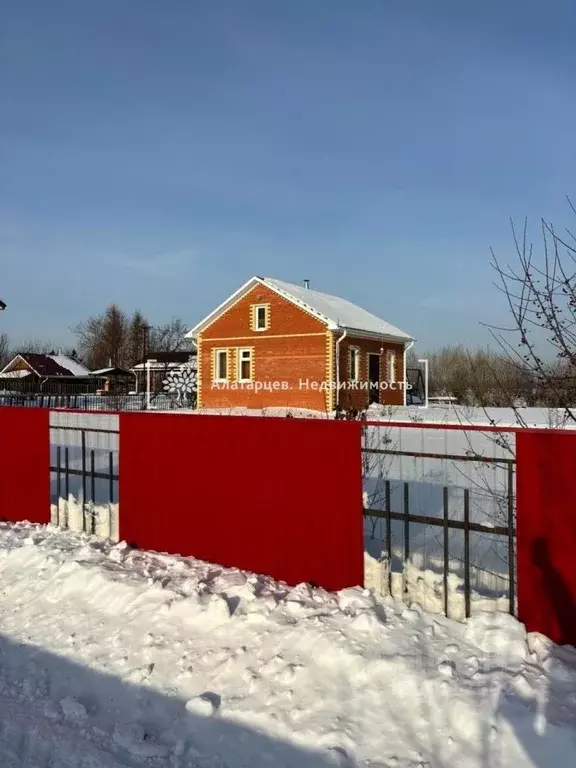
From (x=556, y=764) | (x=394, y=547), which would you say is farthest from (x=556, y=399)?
(x=556, y=764)

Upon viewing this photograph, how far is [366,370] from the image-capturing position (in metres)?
27.4

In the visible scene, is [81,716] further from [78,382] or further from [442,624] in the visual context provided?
[78,382]

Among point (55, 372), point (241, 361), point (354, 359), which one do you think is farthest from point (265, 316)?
point (55, 372)

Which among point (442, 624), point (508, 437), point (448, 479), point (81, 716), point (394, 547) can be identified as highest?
point (508, 437)

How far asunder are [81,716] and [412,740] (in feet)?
5.63

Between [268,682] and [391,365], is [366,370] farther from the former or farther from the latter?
[268,682]

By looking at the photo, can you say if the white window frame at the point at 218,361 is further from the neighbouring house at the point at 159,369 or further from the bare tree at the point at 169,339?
the bare tree at the point at 169,339

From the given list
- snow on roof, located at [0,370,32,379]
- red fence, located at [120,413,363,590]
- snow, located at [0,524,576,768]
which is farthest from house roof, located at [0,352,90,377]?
snow, located at [0,524,576,768]

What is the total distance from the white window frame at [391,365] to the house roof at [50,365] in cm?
2678

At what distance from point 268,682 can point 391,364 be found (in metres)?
27.1

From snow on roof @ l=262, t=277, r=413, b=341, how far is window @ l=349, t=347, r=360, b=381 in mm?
977

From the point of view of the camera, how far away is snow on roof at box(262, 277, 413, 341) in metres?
25.7

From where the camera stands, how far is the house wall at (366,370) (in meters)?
25.4

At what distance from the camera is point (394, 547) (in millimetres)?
4180
